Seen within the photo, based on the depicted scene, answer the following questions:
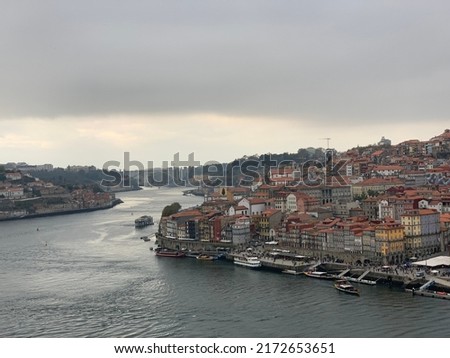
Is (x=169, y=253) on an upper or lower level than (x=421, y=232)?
lower

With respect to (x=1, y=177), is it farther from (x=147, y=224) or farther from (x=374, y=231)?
(x=374, y=231)

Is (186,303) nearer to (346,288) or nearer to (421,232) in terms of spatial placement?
(346,288)

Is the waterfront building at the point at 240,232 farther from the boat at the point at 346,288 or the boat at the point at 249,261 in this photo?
the boat at the point at 346,288

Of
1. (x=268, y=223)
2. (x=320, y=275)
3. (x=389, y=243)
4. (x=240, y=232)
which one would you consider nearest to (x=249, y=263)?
(x=320, y=275)

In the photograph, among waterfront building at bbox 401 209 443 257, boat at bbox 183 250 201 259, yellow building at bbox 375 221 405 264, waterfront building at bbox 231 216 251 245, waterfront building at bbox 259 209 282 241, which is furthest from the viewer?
waterfront building at bbox 259 209 282 241

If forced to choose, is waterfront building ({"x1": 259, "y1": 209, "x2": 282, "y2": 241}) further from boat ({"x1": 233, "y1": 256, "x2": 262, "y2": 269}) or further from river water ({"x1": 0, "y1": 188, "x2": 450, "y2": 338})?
boat ({"x1": 233, "y1": 256, "x2": 262, "y2": 269})

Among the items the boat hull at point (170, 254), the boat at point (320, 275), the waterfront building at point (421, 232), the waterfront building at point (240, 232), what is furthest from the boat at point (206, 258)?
the waterfront building at point (421, 232)

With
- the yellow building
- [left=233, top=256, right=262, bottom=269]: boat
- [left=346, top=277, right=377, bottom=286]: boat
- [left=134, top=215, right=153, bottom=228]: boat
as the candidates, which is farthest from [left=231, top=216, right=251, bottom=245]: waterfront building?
[left=134, top=215, right=153, bottom=228]: boat
